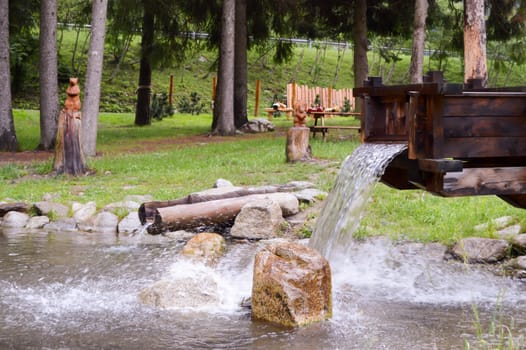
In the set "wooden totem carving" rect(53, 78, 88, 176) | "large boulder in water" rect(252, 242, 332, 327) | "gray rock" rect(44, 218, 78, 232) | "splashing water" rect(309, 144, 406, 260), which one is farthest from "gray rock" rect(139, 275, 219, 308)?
"wooden totem carving" rect(53, 78, 88, 176)

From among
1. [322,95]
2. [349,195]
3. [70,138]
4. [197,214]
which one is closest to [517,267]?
[349,195]

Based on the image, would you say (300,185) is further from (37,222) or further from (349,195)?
(349,195)

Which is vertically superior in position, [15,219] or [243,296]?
[15,219]

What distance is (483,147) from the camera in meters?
5.53

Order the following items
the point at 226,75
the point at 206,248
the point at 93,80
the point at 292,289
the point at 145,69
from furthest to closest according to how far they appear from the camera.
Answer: the point at 145,69, the point at 226,75, the point at 93,80, the point at 206,248, the point at 292,289

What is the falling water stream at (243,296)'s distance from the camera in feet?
19.2

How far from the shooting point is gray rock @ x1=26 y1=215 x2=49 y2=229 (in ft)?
35.2

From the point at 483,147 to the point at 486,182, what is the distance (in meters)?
0.39

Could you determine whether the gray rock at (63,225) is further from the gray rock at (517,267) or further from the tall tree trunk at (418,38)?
the tall tree trunk at (418,38)

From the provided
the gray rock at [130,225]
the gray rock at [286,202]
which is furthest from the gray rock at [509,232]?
the gray rock at [130,225]

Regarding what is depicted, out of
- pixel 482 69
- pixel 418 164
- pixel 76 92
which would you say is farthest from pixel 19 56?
pixel 418 164

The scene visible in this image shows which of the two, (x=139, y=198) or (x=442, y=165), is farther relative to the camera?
(x=139, y=198)

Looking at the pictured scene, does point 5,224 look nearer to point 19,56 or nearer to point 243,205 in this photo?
point 243,205

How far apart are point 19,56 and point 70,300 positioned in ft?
85.8
